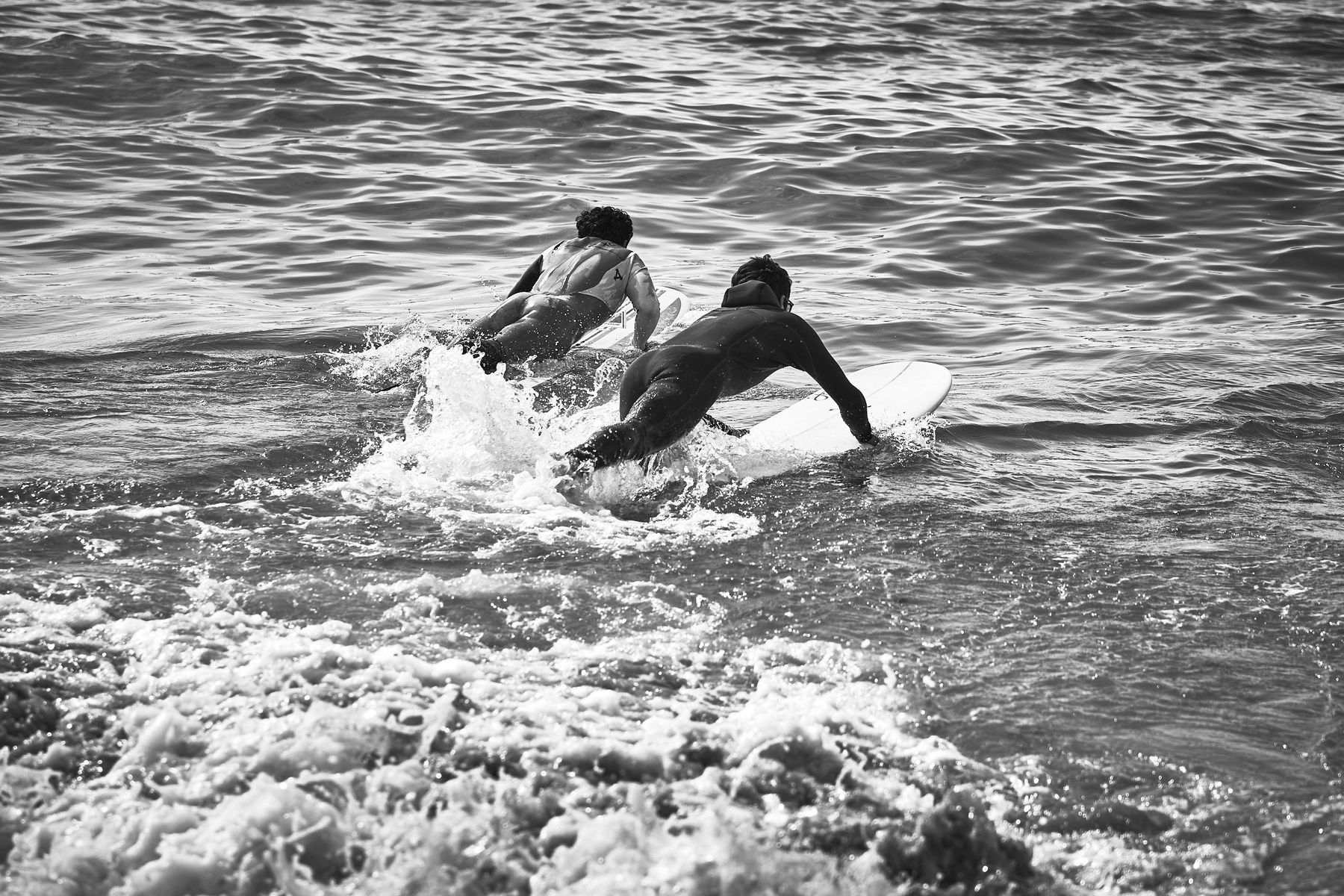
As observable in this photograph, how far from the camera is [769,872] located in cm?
293

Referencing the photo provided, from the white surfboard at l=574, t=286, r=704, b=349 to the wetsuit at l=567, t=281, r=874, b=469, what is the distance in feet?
6.70

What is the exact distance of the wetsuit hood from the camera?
6488 millimetres

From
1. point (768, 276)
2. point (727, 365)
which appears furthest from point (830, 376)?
point (768, 276)

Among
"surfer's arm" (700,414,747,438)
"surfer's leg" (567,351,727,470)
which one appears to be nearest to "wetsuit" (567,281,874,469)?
"surfer's leg" (567,351,727,470)

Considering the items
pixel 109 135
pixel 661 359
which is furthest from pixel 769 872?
pixel 109 135

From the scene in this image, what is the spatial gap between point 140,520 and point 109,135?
9735mm

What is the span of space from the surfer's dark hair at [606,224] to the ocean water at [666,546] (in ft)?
3.87

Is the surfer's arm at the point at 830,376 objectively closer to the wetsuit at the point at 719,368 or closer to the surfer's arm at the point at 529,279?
the wetsuit at the point at 719,368

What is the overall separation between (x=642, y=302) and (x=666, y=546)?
10.7 feet

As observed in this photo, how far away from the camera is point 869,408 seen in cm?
695

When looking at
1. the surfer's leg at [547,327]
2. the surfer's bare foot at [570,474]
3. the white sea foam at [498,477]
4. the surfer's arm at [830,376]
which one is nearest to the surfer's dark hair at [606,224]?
the surfer's leg at [547,327]

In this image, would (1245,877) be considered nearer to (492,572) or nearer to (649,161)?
(492,572)

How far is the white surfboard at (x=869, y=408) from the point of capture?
6.57 m

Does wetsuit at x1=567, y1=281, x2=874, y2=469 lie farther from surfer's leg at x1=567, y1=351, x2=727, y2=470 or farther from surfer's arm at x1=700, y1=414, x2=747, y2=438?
surfer's arm at x1=700, y1=414, x2=747, y2=438
